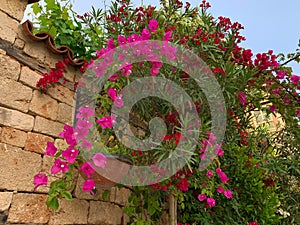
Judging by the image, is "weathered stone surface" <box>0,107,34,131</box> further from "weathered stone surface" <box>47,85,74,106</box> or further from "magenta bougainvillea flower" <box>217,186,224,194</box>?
"magenta bougainvillea flower" <box>217,186,224,194</box>

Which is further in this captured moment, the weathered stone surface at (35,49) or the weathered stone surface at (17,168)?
the weathered stone surface at (35,49)

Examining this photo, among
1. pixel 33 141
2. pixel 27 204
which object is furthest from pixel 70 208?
pixel 33 141

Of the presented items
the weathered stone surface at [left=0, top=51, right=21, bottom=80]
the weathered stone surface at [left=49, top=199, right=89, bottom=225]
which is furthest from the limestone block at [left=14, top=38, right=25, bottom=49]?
the weathered stone surface at [left=49, top=199, right=89, bottom=225]

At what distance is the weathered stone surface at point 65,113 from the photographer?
196cm

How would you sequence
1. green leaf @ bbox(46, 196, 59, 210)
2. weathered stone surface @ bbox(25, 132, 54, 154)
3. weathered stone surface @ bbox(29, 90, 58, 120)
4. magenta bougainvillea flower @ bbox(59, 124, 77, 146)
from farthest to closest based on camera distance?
weathered stone surface @ bbox(29, 90, 58, 120), weathered stone surface @ bbox(25, 132, 54, 154), magenta bougainvillea flower @ bbox(59, 124, 77, 146), green leaf @ bbox(46, 196, 59, 210)

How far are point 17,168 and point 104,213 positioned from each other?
2.67ft

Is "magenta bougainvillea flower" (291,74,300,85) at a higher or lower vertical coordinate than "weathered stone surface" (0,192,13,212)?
higher

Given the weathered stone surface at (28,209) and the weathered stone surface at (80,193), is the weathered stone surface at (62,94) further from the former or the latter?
the weathered stone surface at (28,209)

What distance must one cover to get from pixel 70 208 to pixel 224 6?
103 inches

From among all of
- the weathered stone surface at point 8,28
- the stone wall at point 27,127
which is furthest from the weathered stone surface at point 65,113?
the weathered stone surface at point 8,28

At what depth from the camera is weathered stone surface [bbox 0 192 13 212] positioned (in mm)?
1441

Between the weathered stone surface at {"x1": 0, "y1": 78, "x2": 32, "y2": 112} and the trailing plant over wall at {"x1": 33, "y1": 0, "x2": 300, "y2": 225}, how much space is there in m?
0.15

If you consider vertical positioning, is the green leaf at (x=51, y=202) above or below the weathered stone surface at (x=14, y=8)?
below

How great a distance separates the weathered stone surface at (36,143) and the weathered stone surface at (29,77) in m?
0.37
